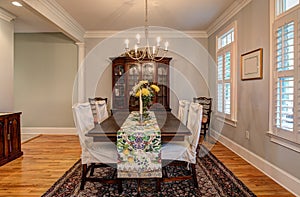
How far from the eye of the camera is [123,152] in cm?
263

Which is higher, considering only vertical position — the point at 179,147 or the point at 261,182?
the point at 179,147

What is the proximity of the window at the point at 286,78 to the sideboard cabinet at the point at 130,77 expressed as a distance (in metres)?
3.13

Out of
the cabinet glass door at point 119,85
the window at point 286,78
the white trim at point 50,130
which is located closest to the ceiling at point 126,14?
the cabinet glass door at point 119,85

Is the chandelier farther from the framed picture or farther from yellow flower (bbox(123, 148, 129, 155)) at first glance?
yellow flower (bbox(123, 148, 129, 155))

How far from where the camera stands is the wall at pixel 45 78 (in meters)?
6.26

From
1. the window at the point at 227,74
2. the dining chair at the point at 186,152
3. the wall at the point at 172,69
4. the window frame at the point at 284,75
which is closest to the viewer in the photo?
the window frame at the point at 284,75

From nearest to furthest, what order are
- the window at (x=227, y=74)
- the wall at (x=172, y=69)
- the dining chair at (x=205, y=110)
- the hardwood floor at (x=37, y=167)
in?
the hardwood floor at (x=37, y=167)
the window at (x=227, y=74)
the dining chair at (x=205, y=110)
the wall at (x=172, y=69)

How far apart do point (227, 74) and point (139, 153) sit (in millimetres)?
2929

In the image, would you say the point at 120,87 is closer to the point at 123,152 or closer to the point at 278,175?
the point at 123,152

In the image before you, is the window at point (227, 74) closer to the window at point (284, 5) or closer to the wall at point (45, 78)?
the window at point (284, 5)

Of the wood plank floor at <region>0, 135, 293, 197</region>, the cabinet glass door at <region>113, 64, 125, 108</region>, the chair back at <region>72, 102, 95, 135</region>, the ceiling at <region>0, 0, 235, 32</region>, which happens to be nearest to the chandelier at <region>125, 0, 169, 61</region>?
the ceiling at <region>0, 0, 235, 32</region>

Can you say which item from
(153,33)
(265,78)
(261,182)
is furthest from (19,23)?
(261,182)

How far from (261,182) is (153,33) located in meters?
4.20

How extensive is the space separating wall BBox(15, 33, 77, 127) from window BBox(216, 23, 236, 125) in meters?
3.41
